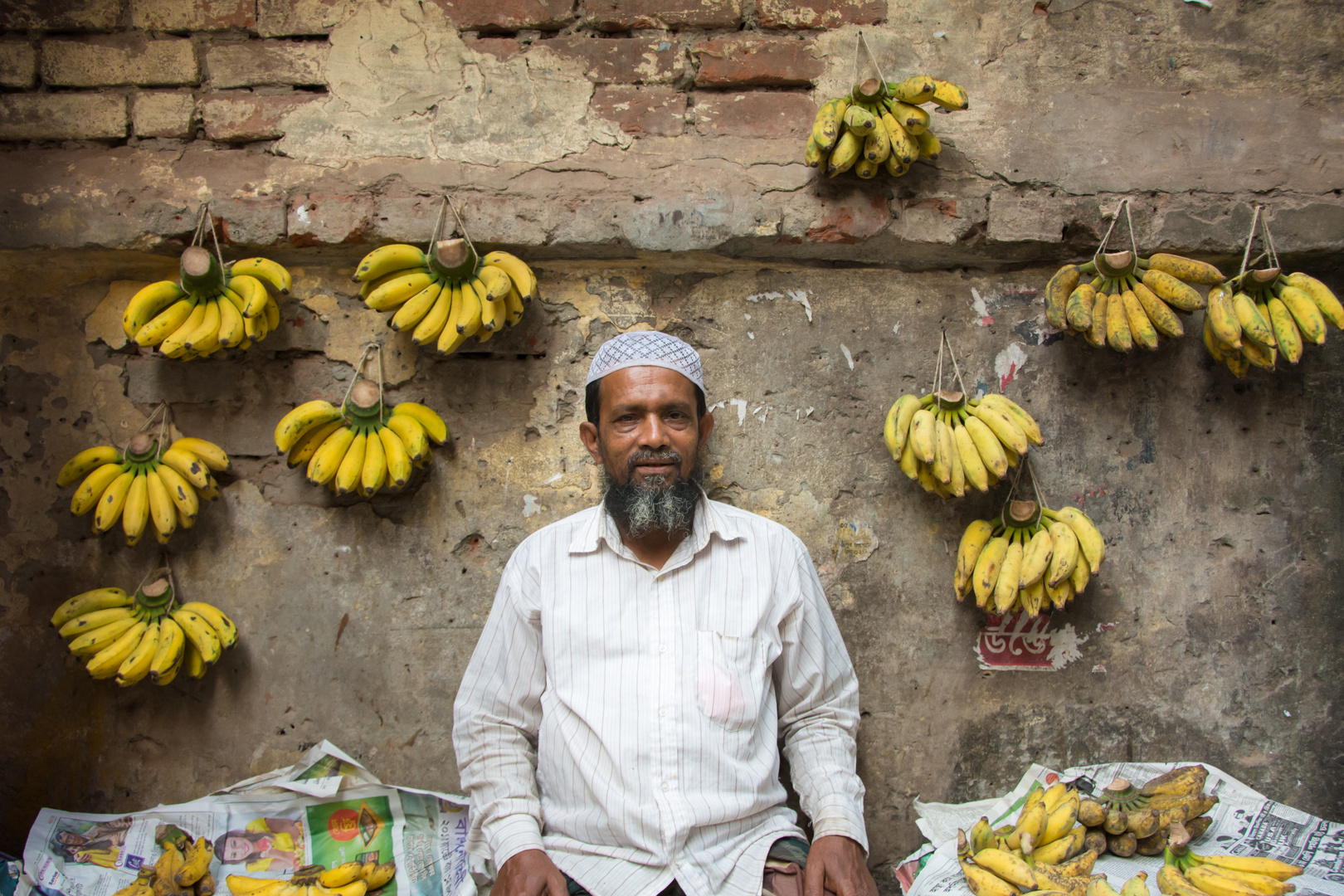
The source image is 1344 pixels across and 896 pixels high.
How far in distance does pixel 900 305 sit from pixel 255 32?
6.62 feet

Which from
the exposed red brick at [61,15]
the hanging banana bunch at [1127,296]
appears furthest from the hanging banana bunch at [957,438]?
the exposed red brick at [61,15]

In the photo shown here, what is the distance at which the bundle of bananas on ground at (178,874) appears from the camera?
194cm

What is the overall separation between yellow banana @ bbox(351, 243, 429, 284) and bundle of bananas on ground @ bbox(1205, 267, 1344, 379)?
2.11m

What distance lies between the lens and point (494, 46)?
7.67 feet

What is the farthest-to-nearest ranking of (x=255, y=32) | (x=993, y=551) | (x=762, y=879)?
(x=255, y=32) → (x=993, y=551) → (x=762, y=879)

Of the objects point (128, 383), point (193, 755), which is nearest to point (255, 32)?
point (128, 383)

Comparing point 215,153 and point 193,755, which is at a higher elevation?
point 215,153

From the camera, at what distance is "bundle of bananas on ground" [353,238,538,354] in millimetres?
Answer: 2107

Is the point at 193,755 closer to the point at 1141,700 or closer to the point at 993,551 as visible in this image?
the point at 993,551

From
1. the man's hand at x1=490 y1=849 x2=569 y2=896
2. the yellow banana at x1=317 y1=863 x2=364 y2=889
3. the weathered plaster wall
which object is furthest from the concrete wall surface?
the man's hand at x1=490 y1=849 x2=569 y2=896

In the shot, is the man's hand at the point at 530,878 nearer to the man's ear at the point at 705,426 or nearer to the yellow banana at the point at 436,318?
the man's ear at the point at 705,426

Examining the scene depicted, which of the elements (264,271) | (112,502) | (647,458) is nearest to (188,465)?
(112,502)

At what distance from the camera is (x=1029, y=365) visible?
2.36 m

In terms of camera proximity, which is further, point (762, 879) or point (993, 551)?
point (993, 551)
